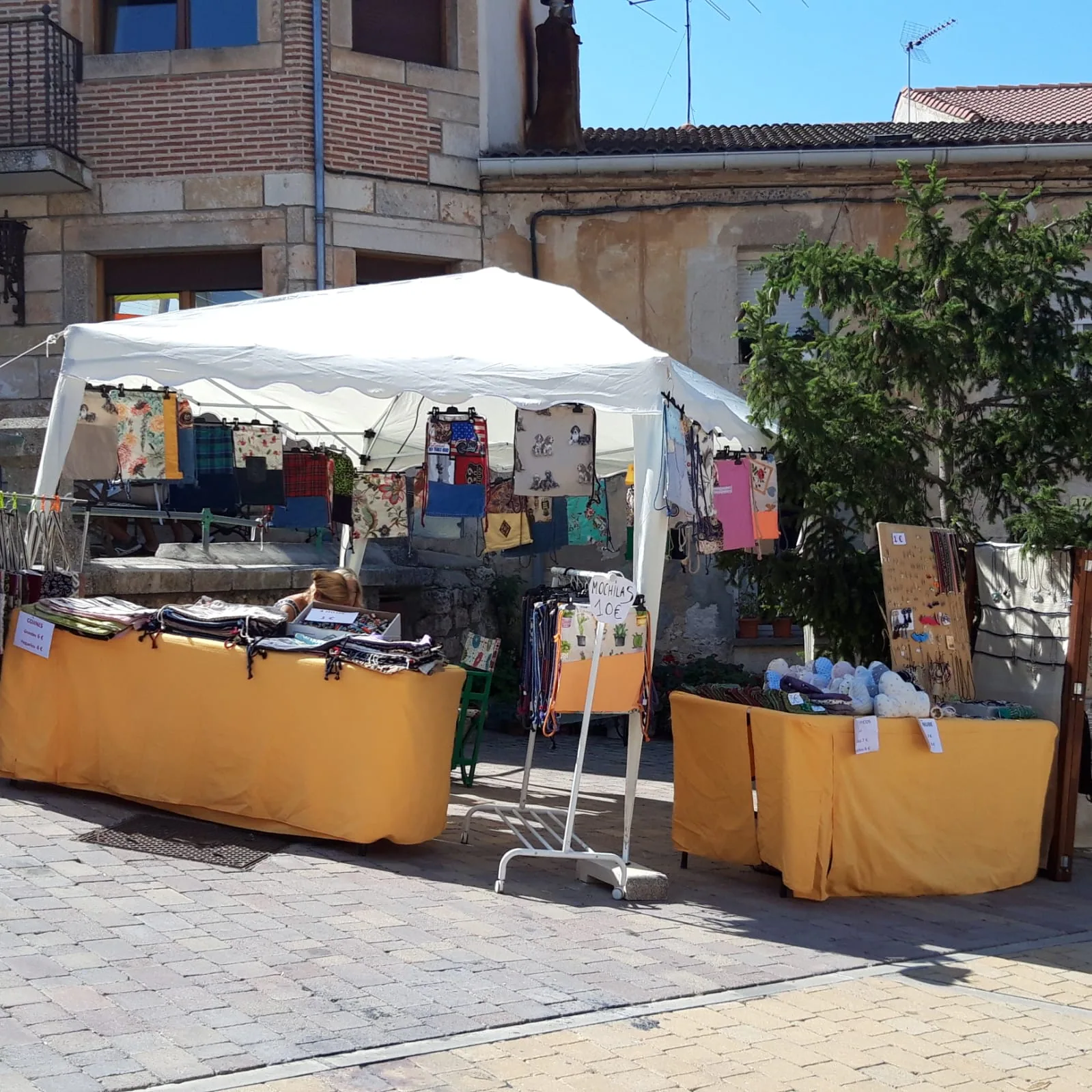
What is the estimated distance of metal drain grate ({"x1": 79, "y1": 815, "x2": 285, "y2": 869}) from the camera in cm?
647

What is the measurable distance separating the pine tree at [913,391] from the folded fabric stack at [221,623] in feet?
9.54

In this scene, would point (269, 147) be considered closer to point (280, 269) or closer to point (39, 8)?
point (280, 269)

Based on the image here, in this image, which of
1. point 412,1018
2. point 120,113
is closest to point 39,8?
point 120,113

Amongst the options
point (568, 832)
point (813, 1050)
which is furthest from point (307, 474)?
point (813, 1050)

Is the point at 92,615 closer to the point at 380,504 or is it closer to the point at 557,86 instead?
the point at 380,504

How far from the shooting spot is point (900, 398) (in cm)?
859

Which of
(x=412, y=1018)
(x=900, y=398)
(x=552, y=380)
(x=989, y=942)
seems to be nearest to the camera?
(x=412, y=1018)

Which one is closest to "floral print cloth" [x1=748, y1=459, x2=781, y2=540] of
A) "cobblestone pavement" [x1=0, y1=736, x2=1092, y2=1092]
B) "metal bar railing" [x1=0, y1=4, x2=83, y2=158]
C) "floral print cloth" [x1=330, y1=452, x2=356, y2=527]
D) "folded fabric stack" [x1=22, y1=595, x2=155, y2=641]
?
"cobblestone pavement" [x1=0, y1=736, x2=1092, y2=1092]

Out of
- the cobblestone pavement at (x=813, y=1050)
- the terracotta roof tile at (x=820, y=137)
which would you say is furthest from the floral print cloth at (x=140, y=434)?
the terracotta roof tile at (x=820, y=137)

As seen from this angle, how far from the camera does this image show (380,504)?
9523 millimetres

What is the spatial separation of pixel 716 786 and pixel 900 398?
2.88m

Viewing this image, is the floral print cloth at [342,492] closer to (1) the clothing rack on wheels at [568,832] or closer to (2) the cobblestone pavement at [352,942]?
(1) the clothing rack on wheels at [568,832]

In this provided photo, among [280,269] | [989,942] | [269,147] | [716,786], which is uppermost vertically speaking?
[269,147]

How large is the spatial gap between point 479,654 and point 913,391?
10.4ft
